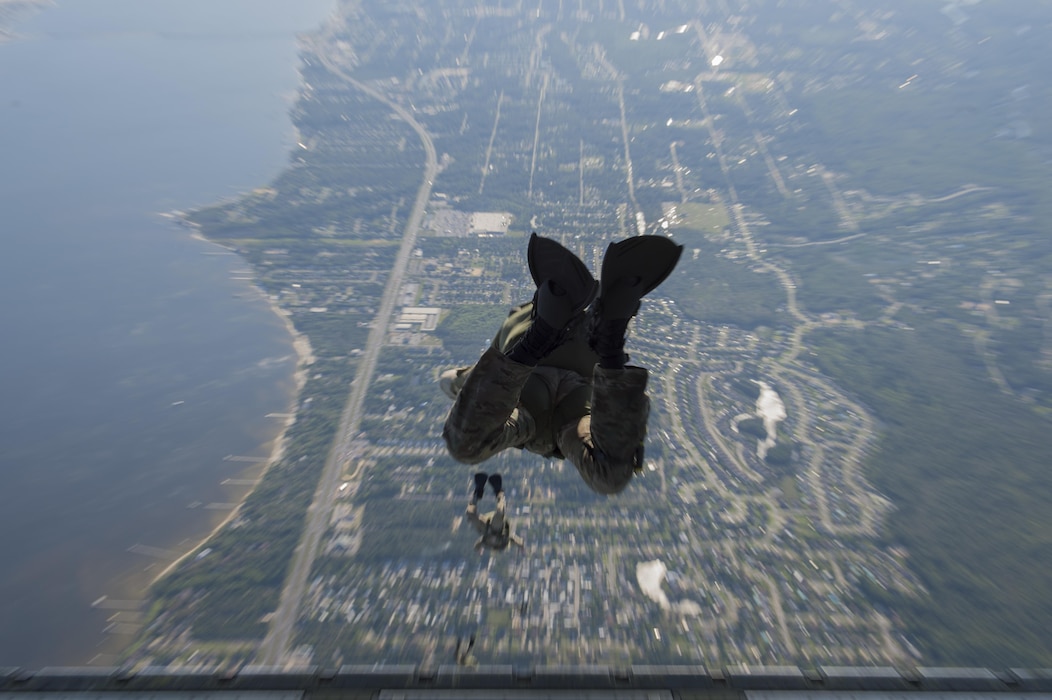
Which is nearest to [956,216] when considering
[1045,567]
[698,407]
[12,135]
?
[1045,567]

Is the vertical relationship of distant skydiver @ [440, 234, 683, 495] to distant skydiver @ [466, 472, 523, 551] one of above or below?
above

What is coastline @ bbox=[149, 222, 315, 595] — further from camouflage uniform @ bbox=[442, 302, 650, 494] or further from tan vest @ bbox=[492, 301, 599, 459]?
camouflage uniform @ bbox=[442, 302, 650, 494]

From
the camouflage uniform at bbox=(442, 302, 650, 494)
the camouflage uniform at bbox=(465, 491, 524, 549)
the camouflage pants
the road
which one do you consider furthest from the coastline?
the camouflage pants

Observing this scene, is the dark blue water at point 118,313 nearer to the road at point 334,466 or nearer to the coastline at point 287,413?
the coastline at point 287,413

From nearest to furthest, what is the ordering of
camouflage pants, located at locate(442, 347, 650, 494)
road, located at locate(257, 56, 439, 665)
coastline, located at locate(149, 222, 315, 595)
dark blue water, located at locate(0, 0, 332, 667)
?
camouflage pants, located at locate(442, 347, 650, 494)
road, located at locate(257, 56, 439, 665)
coastline, located at locate(149, 222, 315, 595)
dark blue water, located at locate(0, 0, 332, 667)

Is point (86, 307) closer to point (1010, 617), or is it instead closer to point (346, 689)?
point (346, 689)

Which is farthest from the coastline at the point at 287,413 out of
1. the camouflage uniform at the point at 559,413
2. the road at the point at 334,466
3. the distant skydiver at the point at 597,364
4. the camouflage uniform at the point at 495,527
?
the distant skydiver at the point at 597,364

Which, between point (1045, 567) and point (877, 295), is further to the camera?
point (877, 295)
